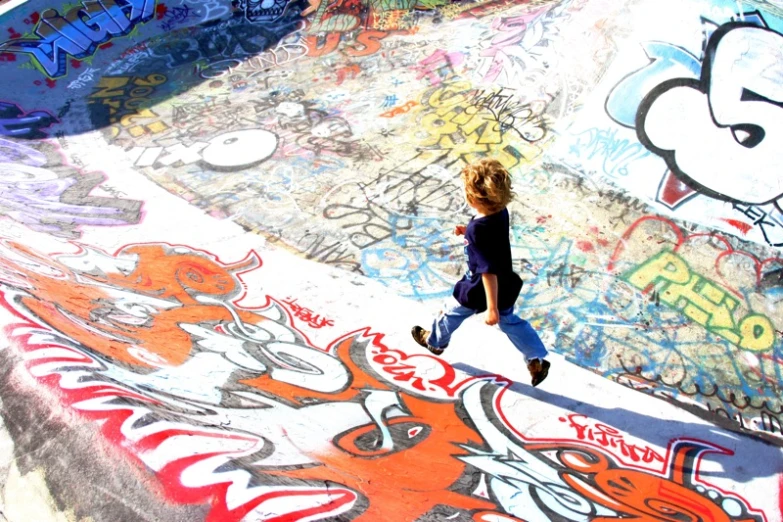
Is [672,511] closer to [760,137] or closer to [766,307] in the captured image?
[766,307]

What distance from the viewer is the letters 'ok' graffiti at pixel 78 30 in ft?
38.3

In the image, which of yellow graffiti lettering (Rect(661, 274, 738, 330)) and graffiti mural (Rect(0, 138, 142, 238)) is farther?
graffiti mural (Rect(0, 138, 142, 238))

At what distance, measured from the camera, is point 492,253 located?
132 inches

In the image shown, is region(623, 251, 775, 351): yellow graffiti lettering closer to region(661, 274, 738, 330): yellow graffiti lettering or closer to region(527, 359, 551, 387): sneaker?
region(661, 274, 738, 330): yellow graffiti lettering

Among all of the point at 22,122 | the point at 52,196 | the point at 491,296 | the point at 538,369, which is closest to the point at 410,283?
the point at 538,369

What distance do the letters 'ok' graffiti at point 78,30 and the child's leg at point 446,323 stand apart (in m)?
11.6

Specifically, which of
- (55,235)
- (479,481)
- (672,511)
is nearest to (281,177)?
(55,235)

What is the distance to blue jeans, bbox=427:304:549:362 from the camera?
150 inches

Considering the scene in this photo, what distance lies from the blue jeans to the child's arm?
0.33m

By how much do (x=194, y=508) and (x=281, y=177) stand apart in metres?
6.03

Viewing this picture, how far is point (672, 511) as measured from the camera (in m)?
3.38

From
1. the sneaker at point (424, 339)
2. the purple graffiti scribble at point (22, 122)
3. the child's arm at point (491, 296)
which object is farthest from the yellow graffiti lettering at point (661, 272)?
the purple graffiti scribble at point (22, 122)

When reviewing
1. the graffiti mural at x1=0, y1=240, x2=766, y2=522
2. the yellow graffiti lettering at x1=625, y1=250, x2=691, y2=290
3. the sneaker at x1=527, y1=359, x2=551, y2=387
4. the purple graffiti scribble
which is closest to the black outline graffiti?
the yellow graffiti lettering at x1=625, y1=250, x2=691, y2=290

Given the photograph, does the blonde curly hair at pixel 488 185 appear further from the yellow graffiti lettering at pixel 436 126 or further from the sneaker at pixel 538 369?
the yellow graffiti lettering at pixel 436 126
